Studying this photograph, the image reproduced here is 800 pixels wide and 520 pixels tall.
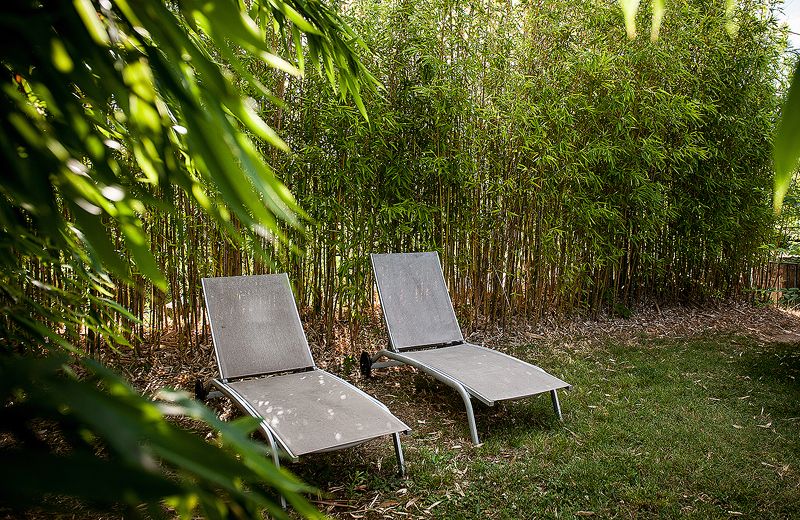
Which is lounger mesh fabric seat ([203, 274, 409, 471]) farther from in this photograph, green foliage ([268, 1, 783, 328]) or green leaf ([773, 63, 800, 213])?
green leaf ([773, 63, 800, 213])

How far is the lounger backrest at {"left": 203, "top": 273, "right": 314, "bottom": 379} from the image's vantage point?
335 centimetres

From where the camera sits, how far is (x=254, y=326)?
3531 millimetres

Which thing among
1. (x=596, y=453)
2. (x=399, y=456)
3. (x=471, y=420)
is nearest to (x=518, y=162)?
(x=471, y=420)

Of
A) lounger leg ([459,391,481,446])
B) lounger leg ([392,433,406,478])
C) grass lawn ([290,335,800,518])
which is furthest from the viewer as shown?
lounger leg ([459,391,481,446])

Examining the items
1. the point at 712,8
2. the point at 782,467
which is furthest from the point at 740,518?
the point at 712,8

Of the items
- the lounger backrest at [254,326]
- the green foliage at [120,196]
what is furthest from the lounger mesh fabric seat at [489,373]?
the green foliage at [120,196]

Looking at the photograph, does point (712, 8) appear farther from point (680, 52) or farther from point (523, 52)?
point (523, 52)

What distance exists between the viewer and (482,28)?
477cm

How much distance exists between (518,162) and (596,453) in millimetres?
2829

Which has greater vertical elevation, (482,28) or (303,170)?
(482,28)

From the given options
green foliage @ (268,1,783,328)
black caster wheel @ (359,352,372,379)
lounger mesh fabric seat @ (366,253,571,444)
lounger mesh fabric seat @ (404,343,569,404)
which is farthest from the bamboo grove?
lounger mesh fabric seat @ (404,343,569,404)

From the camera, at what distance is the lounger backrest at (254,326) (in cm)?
335

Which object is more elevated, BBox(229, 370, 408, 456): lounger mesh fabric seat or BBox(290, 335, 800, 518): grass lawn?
BBox(229, 370, 408, 456): lounger mesh fabric seat

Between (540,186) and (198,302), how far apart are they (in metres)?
3.00
